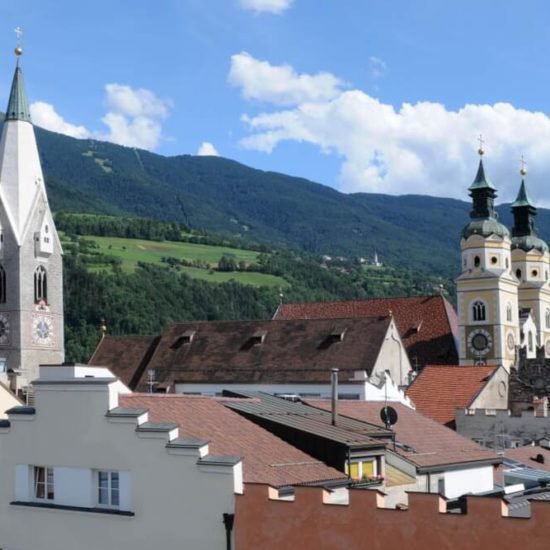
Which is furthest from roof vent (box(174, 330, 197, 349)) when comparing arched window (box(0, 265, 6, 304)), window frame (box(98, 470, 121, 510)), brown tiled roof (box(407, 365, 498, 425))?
window frame (box(98, 470, 121, 510))

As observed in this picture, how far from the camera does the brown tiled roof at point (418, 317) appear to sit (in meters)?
77.4

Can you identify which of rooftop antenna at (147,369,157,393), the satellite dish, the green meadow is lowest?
rooftop antenna at (147,369,157,393)

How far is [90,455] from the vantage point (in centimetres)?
1984

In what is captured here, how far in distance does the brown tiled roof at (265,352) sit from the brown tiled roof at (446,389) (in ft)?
9.82

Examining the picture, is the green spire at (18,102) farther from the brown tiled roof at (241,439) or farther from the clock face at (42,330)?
the brown tiled roof at (241,439)

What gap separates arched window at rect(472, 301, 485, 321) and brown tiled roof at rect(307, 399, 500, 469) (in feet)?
152

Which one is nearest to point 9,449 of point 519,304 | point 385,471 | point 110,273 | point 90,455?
point 90,455

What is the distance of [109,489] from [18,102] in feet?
200

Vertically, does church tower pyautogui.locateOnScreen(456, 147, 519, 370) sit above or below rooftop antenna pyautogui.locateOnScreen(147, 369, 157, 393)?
above

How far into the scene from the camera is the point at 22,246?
251 ft

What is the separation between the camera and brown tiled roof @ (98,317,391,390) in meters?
59.2

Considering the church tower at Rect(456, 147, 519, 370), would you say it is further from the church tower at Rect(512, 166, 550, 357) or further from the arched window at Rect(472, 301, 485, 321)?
the church tower at Rect(512, 166, 550, 357)

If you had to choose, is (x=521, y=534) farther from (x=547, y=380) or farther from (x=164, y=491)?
(x=547, y=380)

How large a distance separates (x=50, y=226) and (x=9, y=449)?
59230 millimetres
